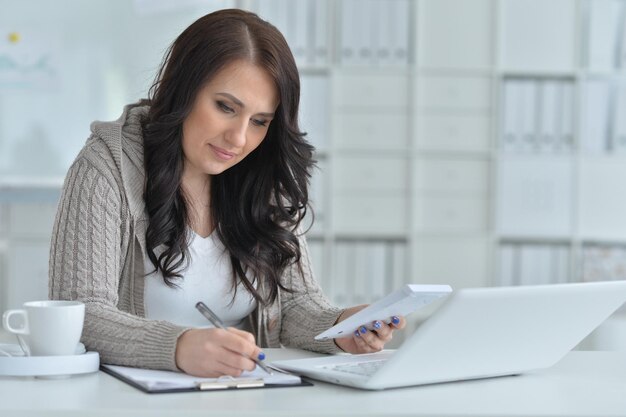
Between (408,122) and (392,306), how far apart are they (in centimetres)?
238

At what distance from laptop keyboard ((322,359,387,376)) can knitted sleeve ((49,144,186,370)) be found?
227 mm

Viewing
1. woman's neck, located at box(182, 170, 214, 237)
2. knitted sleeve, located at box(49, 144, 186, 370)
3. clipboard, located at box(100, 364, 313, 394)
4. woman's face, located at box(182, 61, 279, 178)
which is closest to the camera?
clipboard, located at box(100, 364, 313, 394)

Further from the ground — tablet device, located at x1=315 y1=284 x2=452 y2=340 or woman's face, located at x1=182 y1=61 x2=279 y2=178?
woman's face, located at x1=182 y1=61 x2=279 y2=178

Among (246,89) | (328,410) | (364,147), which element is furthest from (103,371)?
(364,147)

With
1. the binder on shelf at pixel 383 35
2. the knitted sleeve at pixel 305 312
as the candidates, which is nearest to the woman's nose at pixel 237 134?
the knitted sleeve at pixel 305 312

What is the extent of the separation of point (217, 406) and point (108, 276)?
0.52 meters

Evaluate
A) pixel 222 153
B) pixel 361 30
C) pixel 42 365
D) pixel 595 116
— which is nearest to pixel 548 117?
pixel 595 116

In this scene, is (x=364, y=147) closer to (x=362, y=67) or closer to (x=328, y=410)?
(x=362, y=67)

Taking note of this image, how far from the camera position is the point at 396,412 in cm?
102

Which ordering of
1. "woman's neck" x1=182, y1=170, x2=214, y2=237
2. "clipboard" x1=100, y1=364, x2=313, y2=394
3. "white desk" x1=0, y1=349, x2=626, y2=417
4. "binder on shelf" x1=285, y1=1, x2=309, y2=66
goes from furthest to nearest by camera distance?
"binder on shelf" x1=285, y1=1, x2=309, y2=66 → "woman's neck" x1=182, y1=170, x2=214, y2=237 → "clipboard" x1=100, y1=364, x2=313, y2=394 → "white desk" x1=0, y1=349, x2=626, y2=417

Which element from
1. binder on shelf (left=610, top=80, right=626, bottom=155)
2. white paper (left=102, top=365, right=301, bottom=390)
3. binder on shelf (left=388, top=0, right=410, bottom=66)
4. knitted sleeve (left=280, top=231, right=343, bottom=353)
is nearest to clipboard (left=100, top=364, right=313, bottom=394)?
white paper (left=102, top=365, right=301, bottom=390)

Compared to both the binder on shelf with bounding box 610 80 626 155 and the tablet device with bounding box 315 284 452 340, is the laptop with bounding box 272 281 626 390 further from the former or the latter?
the binder on shelf with bounding box 610 80 626 155

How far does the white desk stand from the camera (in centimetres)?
101

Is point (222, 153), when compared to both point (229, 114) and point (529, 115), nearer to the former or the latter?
point (229, 114)
